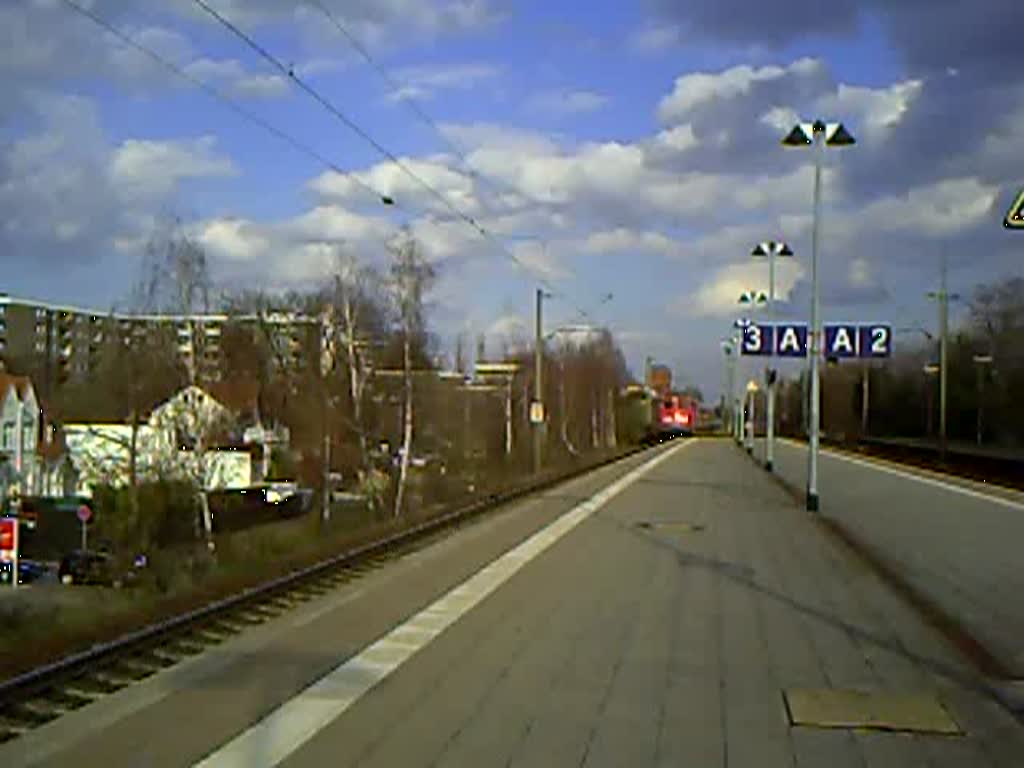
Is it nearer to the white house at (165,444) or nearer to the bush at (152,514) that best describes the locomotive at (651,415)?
the white house at (165,444)

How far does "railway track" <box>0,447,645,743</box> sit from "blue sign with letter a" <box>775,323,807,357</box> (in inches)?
941

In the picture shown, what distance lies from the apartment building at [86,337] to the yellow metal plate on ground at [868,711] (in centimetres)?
3110

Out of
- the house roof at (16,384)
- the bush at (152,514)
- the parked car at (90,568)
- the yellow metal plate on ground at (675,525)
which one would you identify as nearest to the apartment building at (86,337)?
the house roof at (16,384)

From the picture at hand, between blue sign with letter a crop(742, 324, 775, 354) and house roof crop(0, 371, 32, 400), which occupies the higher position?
blue sign with letter a crop(742, 324, 775, 354)

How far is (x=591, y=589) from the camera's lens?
14.0 m

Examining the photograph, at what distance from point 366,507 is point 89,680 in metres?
33.1

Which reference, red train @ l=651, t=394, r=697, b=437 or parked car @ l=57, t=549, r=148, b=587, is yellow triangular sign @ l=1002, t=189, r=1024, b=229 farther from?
red train @ l=651, t=394, r=697, b=437

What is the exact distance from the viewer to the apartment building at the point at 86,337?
40.4m

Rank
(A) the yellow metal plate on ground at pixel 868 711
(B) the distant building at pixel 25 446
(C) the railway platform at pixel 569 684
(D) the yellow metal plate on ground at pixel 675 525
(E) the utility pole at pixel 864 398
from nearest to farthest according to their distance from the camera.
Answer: (C) the railway platform at pixel 569 684, (A) the yellow metal plate on ground at pixel 868 711, (D) the yellow metal plate on ground at pixel 675 525, (B) the distant building at pixel 25 446, (E) the utility pole at pixel 864 398

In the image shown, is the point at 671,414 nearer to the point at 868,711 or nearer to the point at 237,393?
the point at 237,393

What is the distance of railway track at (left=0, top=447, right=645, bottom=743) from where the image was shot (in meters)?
8.13

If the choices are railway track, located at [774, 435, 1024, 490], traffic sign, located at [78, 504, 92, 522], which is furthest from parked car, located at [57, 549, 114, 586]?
railway track, located at [774, 435, 1024, 490]

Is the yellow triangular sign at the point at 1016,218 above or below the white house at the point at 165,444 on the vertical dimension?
above

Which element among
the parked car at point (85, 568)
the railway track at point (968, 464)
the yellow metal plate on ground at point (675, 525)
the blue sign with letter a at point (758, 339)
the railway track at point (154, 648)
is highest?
the blue sign with letter a at point (758, 339)
